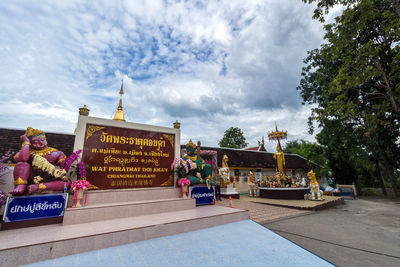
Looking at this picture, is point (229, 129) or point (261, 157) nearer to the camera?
point (261, 157)

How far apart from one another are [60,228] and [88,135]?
2.95m

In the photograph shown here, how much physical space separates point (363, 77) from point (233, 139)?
3302 cm

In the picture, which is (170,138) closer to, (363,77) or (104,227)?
(104,227)

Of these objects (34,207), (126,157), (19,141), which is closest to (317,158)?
(126,157)

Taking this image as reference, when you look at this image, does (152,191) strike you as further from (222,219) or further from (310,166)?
(310,166)

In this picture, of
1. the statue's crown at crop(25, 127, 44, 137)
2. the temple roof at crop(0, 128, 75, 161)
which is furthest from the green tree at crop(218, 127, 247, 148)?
the statue's crown at crop(25, 127, 44, 137)

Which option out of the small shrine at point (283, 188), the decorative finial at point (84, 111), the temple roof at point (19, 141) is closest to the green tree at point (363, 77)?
the small shrine at point (283, 188)

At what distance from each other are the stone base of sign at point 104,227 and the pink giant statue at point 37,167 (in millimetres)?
919

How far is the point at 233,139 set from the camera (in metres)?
41.6

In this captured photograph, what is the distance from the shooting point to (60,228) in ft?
13.2

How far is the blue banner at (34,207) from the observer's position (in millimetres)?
4020

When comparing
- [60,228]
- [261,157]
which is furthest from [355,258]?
[261,157]

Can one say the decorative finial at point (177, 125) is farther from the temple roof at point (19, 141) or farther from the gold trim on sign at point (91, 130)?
the temple roof at point (19, 141)

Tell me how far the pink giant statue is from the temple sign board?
2.35ft
